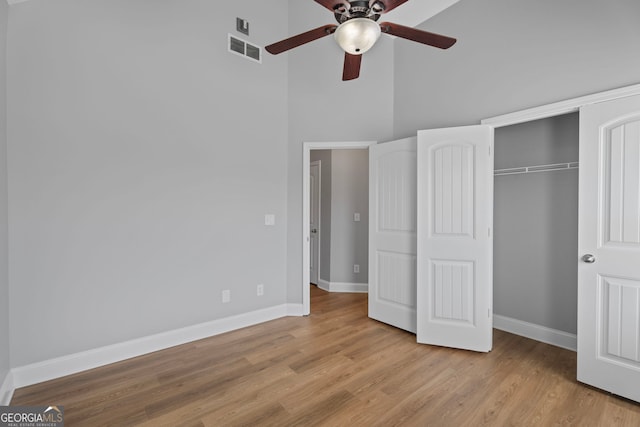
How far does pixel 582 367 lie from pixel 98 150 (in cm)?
411

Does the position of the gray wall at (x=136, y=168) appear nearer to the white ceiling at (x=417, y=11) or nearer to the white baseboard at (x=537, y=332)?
the white ceiling at (x=417, y=11)

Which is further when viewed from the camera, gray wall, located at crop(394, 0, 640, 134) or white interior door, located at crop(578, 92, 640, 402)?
gray wall, located at crop(394, 0, 640, 134)

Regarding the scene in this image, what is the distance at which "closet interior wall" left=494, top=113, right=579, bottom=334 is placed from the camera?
8.69 ft

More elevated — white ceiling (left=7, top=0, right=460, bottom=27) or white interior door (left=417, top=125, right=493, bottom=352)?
white ceiling (left=7, top=0, right=460, bottom=27)

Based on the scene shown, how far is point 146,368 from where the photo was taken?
7.81 feet

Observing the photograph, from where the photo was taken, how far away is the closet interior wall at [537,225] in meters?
2.65

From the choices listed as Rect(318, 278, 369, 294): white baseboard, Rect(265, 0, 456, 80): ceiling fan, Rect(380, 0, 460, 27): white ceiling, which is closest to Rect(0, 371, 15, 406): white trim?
Rect(265, 0, 456, 80): ceiling fan

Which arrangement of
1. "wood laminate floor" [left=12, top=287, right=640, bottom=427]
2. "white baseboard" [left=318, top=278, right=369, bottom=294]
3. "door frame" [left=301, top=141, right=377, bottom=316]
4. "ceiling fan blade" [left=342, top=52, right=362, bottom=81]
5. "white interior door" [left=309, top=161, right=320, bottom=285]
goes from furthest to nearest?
"white interior door" [left=309, top=161, right=320, bottom=285] < "white baseboard" [left=318, top=278, right=369, bottom=294] < "door frame" [left=301, top=141, right=377, bottom=316] < "ceiling fan blade" [left=342, top=52, right=362, bottom=81] < "wood laminate floor" [left=12, top=287, right=640, bottom=427]

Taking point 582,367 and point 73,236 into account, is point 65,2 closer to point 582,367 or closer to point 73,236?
point 73,236

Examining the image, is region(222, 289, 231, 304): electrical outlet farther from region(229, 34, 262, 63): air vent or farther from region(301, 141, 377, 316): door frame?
region(229, 34, 262, 63): air vent

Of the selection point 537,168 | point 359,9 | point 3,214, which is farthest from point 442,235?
point 3,214

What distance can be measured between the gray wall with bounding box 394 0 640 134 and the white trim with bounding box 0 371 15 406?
13.4 feet

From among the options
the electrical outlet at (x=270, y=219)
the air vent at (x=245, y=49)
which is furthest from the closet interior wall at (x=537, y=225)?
the air vent at (x=245, y=49)

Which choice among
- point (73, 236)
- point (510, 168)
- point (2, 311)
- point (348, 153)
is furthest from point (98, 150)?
point (510, 168)
